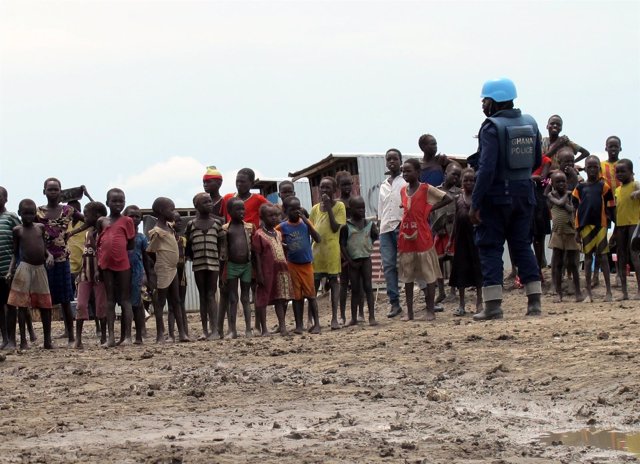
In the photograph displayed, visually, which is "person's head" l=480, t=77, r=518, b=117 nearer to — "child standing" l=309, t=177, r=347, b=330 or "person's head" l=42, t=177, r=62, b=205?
"child standing" l=309, t=177, r=347, b=330

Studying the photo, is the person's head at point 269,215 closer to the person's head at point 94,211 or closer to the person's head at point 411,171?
the person's head at point 411,171

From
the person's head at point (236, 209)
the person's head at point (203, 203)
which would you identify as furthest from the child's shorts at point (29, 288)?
the person's head at point (236, 209)

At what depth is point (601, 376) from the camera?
279 inches

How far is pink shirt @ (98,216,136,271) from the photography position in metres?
10.8

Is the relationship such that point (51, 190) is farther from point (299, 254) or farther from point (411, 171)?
point (411, 171)

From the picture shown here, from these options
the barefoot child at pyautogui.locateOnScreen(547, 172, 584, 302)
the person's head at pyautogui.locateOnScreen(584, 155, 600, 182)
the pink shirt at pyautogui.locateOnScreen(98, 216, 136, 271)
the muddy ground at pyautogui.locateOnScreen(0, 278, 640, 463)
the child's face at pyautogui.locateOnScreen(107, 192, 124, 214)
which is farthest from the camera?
the barefoot child at pyautogui.locateOnScreen(547, 172, 584, 302)

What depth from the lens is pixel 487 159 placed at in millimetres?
10180

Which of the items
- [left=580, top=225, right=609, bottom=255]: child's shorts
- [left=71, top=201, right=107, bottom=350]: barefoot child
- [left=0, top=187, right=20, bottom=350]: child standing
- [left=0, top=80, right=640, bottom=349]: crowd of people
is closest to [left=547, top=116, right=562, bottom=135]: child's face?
[left=0, top=80, right=640, bottom=349]: crowd of people

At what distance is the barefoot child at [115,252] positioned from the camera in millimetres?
10812

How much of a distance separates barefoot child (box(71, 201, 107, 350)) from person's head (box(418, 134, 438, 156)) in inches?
135

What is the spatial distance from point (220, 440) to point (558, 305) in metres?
6.76

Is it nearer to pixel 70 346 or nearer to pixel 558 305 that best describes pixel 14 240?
pixel 70 346

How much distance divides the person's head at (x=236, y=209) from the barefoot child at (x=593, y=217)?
3406 millimetres

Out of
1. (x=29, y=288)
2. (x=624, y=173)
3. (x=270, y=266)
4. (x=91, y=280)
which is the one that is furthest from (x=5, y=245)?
(x=624, y=173)
